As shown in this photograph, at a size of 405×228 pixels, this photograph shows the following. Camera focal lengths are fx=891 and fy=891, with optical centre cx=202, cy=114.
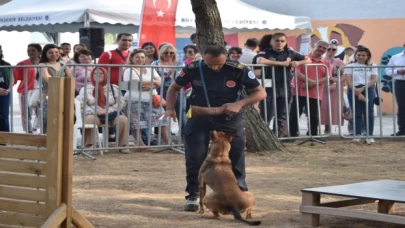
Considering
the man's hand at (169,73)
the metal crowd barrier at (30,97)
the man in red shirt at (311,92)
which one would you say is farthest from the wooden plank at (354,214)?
the man in red shirt at (311,92)

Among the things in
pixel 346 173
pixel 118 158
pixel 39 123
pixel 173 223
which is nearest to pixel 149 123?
pixel 118 158

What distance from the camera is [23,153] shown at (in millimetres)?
6586

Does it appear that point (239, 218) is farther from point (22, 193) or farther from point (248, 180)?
point (248, 180)

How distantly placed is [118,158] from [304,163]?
8.58 ft

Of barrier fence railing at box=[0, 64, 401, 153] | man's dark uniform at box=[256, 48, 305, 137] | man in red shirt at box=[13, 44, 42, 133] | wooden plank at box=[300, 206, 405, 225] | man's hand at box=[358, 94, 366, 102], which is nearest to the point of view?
wooden plank at box=[300, 206, 405, 225]

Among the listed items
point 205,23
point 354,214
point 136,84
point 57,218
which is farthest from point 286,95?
point 57,218

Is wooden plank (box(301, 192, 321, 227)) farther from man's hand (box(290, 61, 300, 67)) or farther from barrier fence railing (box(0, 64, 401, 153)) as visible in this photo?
man's hand (box(290, 61, 300, 67))

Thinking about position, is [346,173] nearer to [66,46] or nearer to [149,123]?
[149,123]

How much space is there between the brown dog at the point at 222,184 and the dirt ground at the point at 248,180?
136 millimetres

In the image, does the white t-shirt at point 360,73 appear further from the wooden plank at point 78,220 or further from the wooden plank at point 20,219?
the wooden plank at point 20,219

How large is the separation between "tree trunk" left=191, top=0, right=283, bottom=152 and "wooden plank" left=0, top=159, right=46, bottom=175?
612 centimetres

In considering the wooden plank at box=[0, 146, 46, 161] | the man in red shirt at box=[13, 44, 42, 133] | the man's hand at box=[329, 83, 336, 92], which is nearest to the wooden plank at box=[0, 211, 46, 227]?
the wooden plank at box=[0, 146, 46, 161]

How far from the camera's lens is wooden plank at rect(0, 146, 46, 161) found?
6.45 meters

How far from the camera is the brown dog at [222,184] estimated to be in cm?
755
